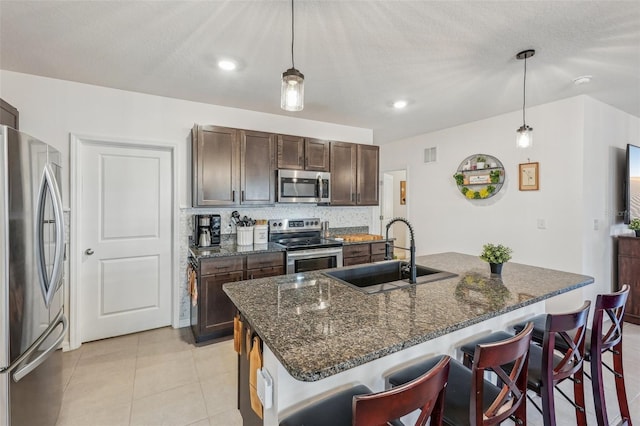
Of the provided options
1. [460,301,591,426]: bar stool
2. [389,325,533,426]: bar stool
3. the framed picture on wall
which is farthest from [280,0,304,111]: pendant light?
the framed picture on wall

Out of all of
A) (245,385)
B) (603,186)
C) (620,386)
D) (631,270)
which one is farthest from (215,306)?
(631,270)

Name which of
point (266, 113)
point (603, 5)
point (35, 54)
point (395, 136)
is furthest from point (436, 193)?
point (35, 54)

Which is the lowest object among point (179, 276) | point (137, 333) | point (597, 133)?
point (137, 333)

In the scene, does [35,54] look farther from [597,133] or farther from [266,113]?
[597,133]

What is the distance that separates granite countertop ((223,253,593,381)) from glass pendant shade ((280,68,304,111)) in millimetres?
1026

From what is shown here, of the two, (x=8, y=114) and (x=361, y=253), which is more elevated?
(x=8, y=114)

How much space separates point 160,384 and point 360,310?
1.94m

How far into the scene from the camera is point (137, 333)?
10.7ft

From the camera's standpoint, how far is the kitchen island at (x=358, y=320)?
3.45 ft

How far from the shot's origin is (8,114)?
248 centimetres

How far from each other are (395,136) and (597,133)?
2.66 meters

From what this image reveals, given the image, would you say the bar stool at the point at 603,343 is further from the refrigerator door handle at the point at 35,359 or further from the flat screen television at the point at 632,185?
the flat screen television at the point at 632,185

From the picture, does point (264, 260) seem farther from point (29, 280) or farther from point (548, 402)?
point (548, 402)

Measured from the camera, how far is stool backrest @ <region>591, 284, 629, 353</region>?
1602 mm
